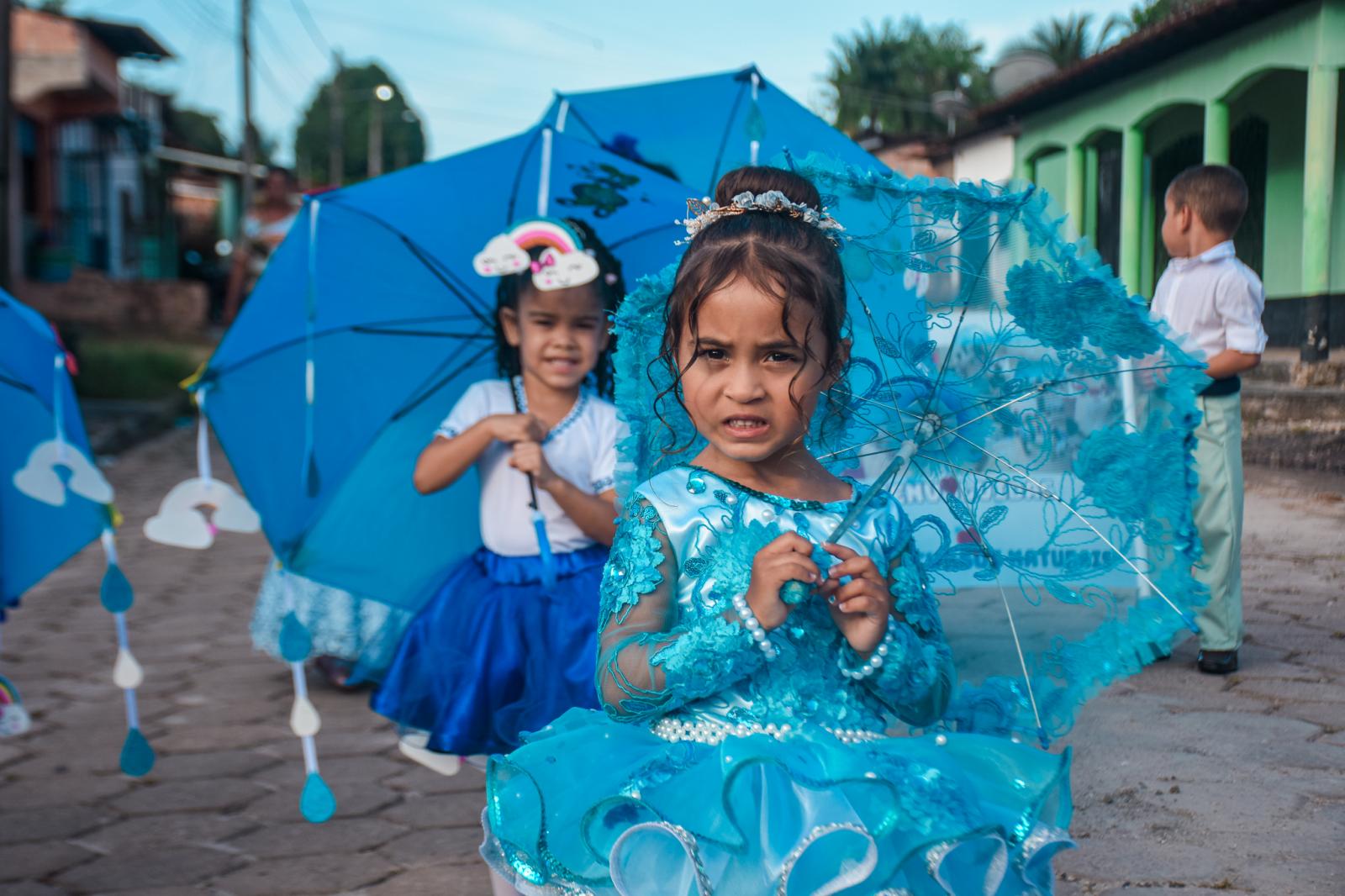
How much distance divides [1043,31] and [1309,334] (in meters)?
36.0

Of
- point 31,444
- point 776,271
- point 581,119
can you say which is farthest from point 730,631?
point 581,119

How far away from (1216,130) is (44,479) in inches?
318

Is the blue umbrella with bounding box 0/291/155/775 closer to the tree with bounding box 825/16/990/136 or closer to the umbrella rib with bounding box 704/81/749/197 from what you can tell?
the umbrella rib with bounding box 704/81/749/197

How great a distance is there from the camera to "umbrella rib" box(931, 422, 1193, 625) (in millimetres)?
1837

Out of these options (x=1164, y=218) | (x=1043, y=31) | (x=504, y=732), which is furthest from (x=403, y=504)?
(x=1043, y=31)

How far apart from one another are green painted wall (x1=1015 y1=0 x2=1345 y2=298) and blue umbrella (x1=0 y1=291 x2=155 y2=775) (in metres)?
6.50

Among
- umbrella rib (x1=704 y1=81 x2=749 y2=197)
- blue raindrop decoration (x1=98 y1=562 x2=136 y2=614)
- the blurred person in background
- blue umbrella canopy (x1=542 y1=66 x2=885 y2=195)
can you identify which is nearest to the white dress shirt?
blue umbrella canopy (x1=542 y1=66 x2=885 y2=195)

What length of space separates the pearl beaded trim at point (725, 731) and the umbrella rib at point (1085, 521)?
17.0 inches

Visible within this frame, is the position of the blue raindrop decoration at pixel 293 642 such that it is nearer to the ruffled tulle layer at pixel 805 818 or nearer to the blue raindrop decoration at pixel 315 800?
the blue raindrop decoration at pixel 315 800

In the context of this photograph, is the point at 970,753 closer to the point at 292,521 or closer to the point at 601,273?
the point at 601,273

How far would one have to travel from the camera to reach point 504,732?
282 cm

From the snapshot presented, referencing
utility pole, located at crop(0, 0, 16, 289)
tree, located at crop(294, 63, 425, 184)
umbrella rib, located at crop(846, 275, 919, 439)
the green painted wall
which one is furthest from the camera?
tree, located at crop(294, 63, 425, 184)

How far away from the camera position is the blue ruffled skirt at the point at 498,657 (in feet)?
9.25

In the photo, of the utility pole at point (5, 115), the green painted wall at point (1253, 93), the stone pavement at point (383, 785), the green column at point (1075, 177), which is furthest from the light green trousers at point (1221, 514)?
the utility pole at point (5, 115)
